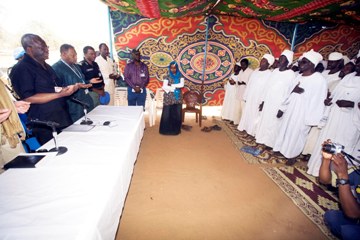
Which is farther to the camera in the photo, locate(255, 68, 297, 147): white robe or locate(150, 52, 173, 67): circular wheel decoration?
locate(150, 52, 173, 67): circular wheel decoration

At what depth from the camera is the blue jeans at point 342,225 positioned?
5.62 ft

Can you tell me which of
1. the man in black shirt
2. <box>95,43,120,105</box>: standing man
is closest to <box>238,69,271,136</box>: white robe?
the man in black shirt

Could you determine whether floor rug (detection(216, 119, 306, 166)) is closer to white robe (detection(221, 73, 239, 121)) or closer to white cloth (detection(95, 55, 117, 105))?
white robe (detection(221, 73, 239, 121))

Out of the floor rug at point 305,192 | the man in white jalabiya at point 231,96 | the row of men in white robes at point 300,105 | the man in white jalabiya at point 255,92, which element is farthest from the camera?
the man in white jalabiya at point 231,96

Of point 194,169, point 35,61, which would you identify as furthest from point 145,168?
point 35,61

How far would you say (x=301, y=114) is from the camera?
139 inches

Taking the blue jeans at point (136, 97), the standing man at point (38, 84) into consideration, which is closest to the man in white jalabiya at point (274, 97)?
the blue jeans at point (136, 97)

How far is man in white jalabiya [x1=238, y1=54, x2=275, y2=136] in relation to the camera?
4.61m

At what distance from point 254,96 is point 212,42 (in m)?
3.17

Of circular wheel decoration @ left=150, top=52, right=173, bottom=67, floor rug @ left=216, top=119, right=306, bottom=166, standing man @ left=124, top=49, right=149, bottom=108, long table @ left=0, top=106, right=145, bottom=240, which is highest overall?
circular wheel decoration @ left=150, top=52, right=173, bottom=67

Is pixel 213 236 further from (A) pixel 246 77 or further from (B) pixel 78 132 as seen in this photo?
(A) pixel 246 77

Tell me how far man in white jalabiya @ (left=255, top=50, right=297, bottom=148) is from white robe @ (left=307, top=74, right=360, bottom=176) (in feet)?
2.58

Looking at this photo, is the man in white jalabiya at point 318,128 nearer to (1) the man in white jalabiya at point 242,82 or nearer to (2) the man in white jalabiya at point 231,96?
(1) the man in white jalabiya at point 242,82

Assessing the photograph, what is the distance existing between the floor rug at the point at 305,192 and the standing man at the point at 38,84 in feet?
11.8
